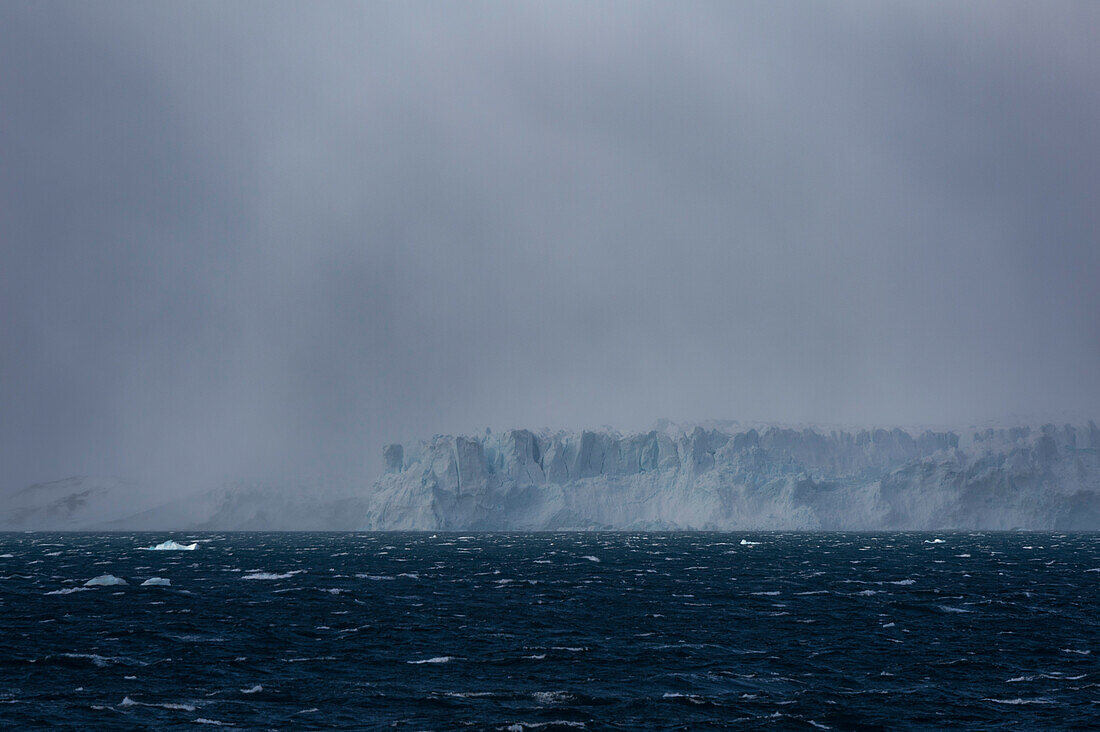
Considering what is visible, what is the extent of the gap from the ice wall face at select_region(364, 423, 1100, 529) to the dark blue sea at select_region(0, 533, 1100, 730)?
107730 mm

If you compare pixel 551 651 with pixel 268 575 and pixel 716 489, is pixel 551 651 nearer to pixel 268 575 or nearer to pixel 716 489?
pixel 268 575

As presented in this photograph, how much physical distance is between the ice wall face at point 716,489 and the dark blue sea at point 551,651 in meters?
108

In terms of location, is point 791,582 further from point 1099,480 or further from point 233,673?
point 1099,480

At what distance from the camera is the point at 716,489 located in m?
179

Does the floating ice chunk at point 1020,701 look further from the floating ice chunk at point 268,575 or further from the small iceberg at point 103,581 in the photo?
the small iceberg at point 103,581

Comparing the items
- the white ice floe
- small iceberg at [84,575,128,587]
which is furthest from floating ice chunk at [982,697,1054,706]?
small iceberg at [84,575,128,587]

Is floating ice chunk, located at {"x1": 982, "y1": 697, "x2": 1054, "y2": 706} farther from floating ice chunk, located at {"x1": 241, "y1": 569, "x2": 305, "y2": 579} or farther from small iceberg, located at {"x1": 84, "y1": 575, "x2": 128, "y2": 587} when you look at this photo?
small iceberg, located at {"x1": 84, "y1": 575, "x2": 128, "y2": 587}

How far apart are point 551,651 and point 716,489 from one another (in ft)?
477

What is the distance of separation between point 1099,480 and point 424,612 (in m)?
168

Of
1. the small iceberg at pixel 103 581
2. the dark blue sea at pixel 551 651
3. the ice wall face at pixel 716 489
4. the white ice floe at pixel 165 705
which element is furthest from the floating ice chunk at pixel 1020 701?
the ice wall face at pixel 716 489

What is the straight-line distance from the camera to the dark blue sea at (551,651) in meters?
27.8

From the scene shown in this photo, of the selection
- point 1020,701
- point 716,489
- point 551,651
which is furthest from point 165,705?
point 716,489

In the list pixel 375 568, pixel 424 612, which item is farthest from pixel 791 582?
pixel 375 568

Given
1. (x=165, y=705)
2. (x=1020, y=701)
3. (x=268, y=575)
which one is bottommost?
(x=268, y=575)
